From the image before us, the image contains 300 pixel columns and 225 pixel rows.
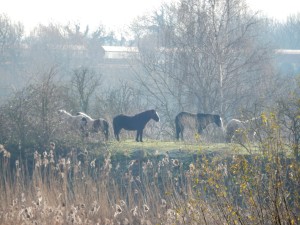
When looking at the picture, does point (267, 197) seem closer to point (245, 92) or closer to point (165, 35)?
point (245, 92)

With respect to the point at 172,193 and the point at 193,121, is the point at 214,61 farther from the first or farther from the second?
the point at 172,193

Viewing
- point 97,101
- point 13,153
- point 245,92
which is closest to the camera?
point 13,153

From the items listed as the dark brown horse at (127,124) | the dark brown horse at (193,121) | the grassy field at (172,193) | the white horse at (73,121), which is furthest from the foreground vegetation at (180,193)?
the dark brown horse at (193,121)

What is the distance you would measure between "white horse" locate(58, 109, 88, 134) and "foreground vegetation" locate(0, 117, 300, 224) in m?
1.85

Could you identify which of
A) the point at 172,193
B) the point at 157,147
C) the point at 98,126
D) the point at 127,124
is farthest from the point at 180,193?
the point at 127,124

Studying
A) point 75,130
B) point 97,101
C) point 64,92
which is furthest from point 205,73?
point 75,130

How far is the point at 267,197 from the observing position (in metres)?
7.62

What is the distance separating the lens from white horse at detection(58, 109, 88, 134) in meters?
20.9

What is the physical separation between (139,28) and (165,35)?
41.4 feet

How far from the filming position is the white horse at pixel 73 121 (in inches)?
821

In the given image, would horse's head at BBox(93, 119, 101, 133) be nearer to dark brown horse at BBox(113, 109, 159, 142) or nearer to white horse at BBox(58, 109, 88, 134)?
white horse at BBox(58, 109, 88, 134)

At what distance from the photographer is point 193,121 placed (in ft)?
84.1

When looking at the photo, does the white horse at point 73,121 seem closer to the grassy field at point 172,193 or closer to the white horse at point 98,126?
the white horse at point 98,126

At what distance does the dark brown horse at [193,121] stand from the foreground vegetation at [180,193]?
5363mm
